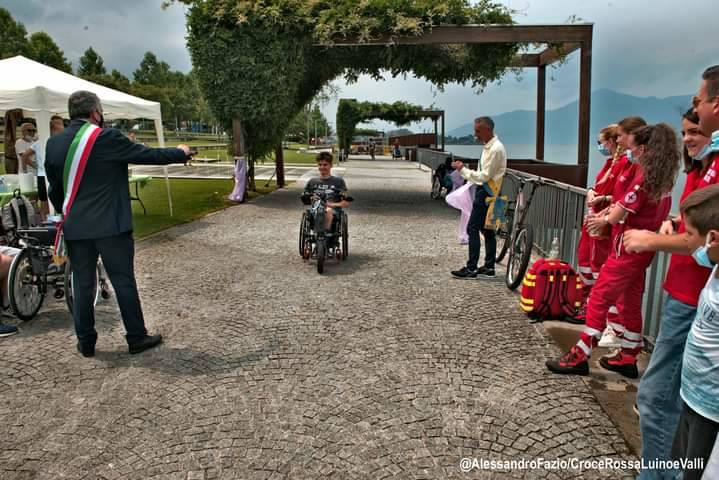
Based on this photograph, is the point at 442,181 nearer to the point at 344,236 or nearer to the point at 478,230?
the point at 344,236

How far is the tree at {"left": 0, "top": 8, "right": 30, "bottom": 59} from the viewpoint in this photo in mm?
65562

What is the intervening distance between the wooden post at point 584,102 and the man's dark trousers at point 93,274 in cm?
1147

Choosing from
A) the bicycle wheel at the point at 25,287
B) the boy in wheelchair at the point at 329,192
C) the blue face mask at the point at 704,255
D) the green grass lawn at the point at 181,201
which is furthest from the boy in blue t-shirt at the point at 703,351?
the green grass lawn at the point at 181,201

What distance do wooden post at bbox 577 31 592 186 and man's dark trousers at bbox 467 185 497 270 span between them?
7.43 metres

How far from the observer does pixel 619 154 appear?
4539 millimetres

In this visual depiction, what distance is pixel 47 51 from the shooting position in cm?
7338

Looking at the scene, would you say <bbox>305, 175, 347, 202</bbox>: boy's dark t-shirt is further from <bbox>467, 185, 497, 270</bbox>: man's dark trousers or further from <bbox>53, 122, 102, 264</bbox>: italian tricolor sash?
<bbox>53, 122, 102, 264</bbox>: italian tricolor sash

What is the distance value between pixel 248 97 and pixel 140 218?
4.39 metres

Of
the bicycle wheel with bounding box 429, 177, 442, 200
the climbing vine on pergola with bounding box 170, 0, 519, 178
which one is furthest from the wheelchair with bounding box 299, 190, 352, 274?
the bicycle wheel with bounding box 429, 177, 442, 200

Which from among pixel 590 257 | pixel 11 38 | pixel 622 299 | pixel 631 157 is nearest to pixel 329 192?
pixel 590 257

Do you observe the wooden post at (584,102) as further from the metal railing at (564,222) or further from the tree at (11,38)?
the tree at (11,38)

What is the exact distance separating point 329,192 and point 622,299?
434cm

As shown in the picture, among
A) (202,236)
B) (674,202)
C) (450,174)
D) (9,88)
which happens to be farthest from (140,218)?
(674,202)

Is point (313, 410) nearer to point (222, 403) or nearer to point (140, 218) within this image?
point (222, 403)
